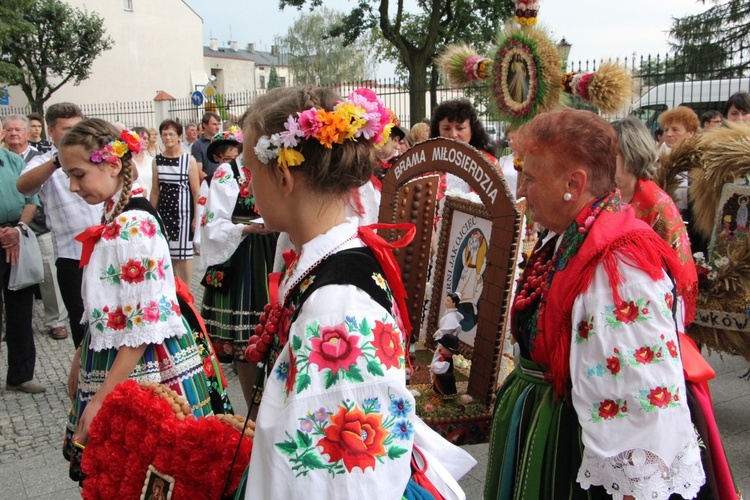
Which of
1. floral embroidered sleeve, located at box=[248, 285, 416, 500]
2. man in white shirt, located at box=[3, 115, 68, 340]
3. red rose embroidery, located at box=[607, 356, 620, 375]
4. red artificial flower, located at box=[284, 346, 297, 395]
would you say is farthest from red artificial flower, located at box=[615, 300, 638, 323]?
man in white shirt, located at box=[3, 115, 68, 340]

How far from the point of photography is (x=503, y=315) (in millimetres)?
2707

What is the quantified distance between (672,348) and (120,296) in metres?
1.90

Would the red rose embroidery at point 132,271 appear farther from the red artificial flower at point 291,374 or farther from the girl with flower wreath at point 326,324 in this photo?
the red artificial flower at point 291,374

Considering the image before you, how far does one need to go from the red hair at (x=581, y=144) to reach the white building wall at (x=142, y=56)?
36.4 metres

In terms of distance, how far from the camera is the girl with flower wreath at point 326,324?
1.31 meters

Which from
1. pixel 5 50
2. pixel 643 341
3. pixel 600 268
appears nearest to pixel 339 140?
pixel 600 268

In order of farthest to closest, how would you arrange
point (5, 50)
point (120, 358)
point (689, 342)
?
point (5, 50) < point (120, 358) < point (689, 342)

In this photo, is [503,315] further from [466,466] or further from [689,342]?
[466,466]

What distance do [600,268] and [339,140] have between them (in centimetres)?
84

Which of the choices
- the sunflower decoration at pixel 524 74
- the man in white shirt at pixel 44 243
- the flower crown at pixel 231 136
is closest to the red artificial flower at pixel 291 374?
the sunflower decoration at pixel 524 74

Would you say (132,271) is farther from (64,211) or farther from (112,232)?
(64,211)

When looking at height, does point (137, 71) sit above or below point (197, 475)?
above

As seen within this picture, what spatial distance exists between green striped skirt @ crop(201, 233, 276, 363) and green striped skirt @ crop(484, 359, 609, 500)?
8.13 feet

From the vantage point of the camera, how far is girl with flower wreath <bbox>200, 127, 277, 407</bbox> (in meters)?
4.39
